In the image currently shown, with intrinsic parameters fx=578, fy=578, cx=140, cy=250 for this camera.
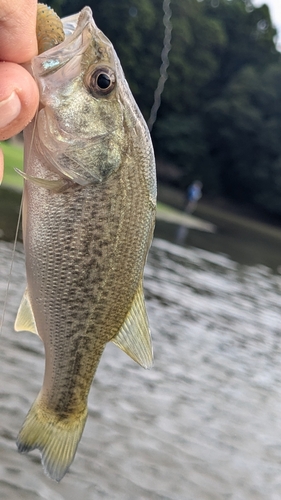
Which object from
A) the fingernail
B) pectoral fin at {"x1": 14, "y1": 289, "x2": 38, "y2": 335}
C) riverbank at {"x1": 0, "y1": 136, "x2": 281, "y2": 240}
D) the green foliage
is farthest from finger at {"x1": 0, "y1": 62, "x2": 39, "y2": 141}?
the green foliage

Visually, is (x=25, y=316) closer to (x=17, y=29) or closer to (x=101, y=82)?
(x=101, y=82)

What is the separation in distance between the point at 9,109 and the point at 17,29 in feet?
0.75

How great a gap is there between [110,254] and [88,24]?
0.94 meters

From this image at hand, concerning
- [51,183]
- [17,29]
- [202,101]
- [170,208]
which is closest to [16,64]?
[17,29]

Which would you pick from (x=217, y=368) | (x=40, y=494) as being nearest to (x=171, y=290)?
(x=217, y=368)

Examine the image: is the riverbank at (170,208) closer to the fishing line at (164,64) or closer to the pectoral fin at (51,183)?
the pectoral fin at (51,183)

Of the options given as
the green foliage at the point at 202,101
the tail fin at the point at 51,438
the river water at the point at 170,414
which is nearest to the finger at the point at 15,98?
the tail fin at the point at 51,438

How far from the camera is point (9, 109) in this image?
1680 millimetres

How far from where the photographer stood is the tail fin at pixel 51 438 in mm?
2584

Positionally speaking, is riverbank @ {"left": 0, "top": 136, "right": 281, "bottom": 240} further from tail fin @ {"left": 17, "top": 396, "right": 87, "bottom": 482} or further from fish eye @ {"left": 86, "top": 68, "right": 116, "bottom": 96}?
tail fin @ {"left": 17, "top": 396, "right": 87, "bottom": 482}

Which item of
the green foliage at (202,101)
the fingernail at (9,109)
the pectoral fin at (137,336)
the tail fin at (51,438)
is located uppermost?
the fingernail at (9,109)

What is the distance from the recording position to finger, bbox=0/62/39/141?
167 centimetres

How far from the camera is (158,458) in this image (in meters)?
5.74

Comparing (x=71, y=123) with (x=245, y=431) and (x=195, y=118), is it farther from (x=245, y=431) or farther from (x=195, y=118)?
(x=195, y=118)
